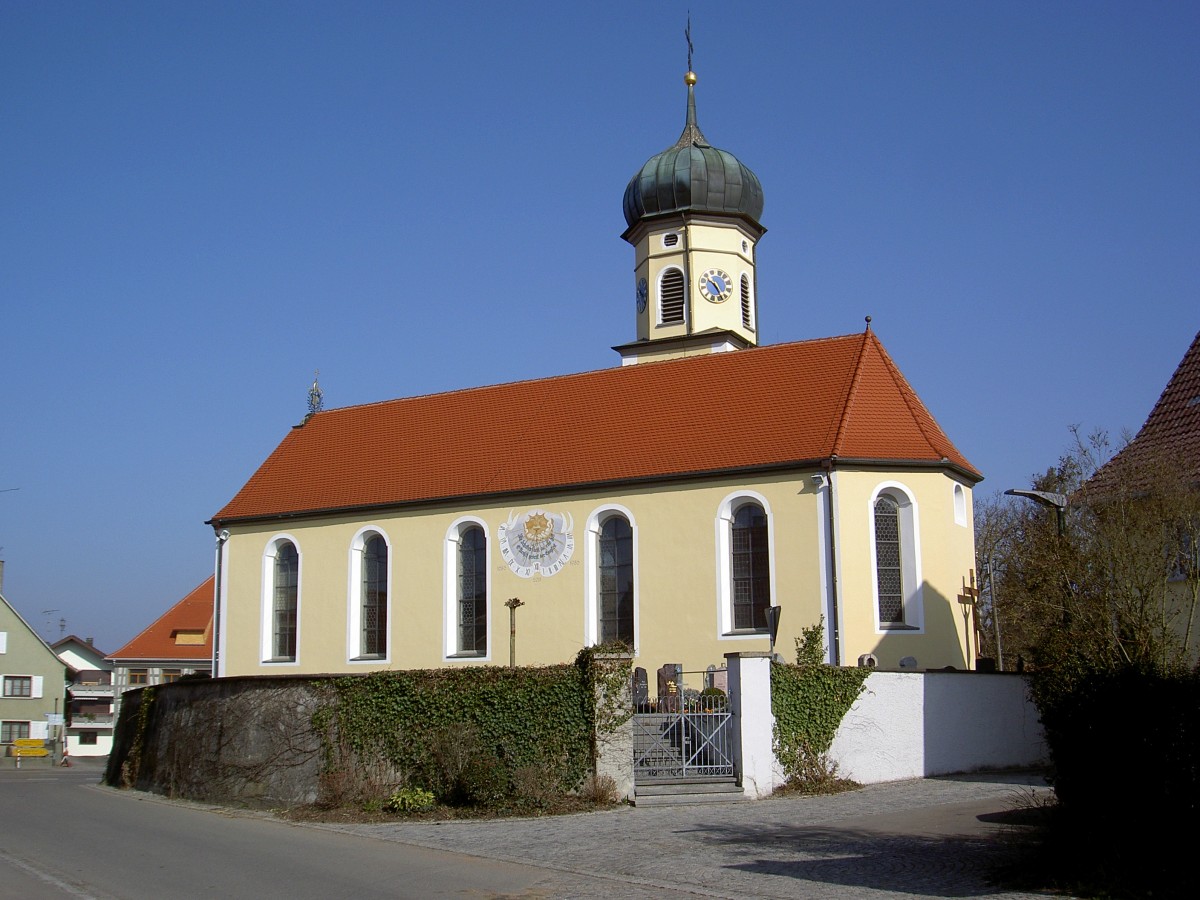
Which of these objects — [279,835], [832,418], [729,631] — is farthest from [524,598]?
[279,835]

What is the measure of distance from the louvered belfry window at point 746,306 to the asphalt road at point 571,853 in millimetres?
19535

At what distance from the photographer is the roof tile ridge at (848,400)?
25.5m

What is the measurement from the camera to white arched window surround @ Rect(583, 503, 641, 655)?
27.3m

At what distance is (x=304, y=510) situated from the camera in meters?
32.1

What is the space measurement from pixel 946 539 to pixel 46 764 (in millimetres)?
34261

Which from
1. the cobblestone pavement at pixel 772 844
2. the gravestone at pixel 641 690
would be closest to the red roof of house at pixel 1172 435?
the cobblestone pavement at pixel 772 844

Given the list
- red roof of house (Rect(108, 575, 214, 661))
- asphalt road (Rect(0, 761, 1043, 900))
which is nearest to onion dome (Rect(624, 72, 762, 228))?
asphalt road (Rect(0, 761, 1043, 900))

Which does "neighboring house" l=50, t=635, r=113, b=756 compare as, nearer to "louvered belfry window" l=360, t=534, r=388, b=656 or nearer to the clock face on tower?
"louvered belfry window" l=360, t=534, r=388, b=656

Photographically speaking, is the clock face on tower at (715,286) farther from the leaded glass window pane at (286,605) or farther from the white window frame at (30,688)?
the white window frame at (30,688)

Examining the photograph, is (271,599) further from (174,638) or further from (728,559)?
(174,638)

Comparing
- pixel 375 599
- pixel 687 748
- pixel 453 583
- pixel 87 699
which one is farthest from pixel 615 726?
pixel 87 699

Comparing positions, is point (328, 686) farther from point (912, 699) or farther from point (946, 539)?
point (946, 539)

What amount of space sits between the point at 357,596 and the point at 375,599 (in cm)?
49

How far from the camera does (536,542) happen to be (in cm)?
2850
